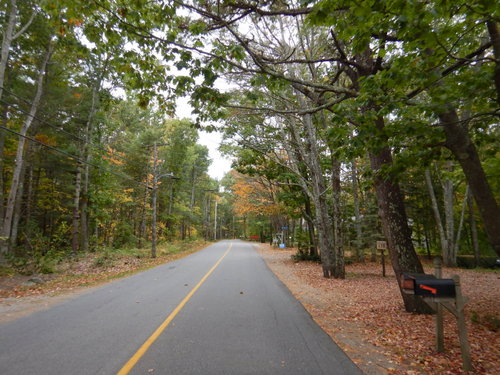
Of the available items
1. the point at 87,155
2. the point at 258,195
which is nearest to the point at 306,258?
the point at 258,195

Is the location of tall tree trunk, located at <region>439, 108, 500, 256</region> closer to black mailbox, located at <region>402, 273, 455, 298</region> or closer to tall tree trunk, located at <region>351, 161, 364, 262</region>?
black mailbox, located at <region>402, 273, 455, 298</region>

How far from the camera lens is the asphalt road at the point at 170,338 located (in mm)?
3451

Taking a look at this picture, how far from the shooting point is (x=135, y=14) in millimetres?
5066

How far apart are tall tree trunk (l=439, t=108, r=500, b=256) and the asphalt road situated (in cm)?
355

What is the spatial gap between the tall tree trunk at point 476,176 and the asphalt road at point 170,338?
3.55m

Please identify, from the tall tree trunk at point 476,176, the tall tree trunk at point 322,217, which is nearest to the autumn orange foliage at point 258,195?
the tall tree trunk at point 322,217

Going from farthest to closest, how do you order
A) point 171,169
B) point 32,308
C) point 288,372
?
point 171,169, point 32,308, point 288,372

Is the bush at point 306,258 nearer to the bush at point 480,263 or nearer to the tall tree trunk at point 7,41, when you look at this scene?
the bush at point 480,263

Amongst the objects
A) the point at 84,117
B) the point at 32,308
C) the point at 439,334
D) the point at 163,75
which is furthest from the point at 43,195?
the point at 439,334

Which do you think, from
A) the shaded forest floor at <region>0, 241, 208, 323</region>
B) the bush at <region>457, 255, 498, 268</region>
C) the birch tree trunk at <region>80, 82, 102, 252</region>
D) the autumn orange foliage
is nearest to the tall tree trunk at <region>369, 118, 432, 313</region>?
the shaded forest floor at <region>0, 241, 208, 323</region>

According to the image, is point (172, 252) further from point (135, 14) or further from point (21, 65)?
point (135, 14)

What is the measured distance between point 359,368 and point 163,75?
7.13 meters

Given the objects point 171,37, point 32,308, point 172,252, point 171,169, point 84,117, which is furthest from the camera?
point 171,169

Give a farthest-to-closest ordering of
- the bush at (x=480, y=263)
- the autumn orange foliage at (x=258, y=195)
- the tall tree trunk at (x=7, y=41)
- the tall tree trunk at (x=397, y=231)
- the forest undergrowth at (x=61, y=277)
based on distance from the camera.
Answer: the autumn orange foliage at (x=258, y=195), the bush at (x=480, y=263), the tall tree trunk at (x=7, y=41), the forest undergrowth at (x=61, y=277), the tall tree trunk at (x=397, y=231)
